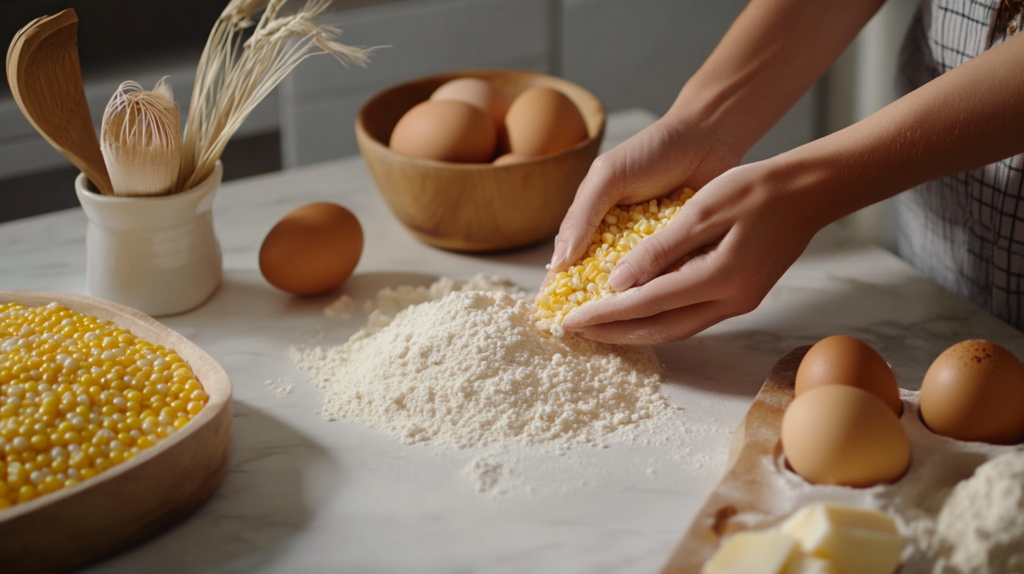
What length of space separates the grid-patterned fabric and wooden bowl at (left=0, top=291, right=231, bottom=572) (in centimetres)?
98

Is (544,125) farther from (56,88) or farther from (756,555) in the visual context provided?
(756,555)

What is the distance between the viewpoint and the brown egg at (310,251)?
1201 millimetres

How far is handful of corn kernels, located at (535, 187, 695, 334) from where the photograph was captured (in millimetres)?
1036

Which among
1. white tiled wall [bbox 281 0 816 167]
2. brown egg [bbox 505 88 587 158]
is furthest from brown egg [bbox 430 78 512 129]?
white tiled wall [bbox 281 0 816 167]

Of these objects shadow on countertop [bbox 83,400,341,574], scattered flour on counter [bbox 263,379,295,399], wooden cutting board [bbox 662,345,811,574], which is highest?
wooden cutting board [bbox 662,345,811,574]

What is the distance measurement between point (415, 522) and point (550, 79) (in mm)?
908

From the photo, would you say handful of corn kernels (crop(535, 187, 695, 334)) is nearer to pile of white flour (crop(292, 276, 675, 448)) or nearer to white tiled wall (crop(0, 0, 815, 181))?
pile of white flour (crop(292, 276, 675, 448))

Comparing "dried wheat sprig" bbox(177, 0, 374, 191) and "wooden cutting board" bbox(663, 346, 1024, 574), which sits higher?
"dried wheat sprig" bbox(177, 0, 374, 191)

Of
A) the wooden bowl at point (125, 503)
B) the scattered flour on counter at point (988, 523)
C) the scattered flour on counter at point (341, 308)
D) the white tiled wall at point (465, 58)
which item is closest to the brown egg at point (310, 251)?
the scattered flour on counter at point (341, 308)

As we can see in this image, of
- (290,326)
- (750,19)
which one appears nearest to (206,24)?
(290,326)

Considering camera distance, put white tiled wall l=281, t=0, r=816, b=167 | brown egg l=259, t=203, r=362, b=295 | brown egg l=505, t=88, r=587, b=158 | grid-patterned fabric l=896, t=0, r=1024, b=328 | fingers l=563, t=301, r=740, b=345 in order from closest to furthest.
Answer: fingers l=563, t=301, r=740, b=345
grid-patterned fabric l=896, t=0, r=1024, b=328
brown egg l=259, t=203, r=362, b=295
brown egg l=505, t=88, r=587, b=158
white tiled wall l=281, t=0, r=816, b=167

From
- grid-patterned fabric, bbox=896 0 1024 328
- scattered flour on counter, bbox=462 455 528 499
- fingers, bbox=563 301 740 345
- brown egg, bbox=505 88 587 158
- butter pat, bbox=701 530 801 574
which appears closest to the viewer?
butter pat, bbox=701 530 801 574

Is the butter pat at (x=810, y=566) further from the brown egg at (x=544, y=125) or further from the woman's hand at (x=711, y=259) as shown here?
the brown egg at (x=544, y=125)

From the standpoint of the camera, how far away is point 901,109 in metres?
0.92
